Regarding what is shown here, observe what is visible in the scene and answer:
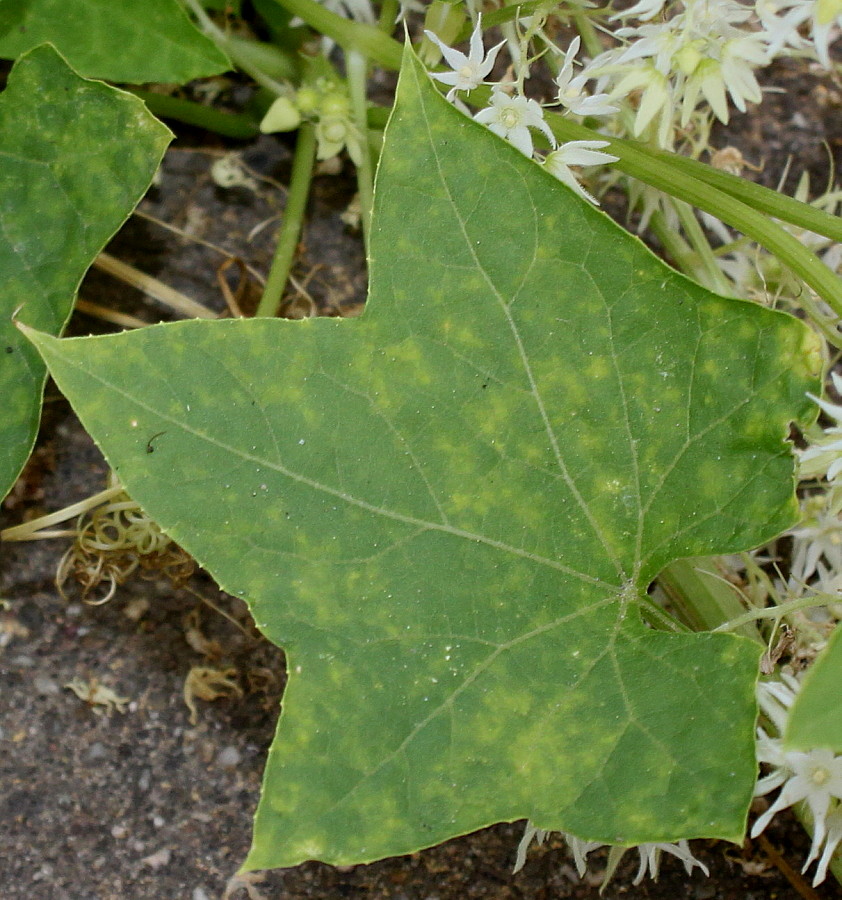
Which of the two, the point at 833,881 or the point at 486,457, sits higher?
the point at 486,457

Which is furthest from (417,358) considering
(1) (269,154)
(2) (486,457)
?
(1) (269,154)

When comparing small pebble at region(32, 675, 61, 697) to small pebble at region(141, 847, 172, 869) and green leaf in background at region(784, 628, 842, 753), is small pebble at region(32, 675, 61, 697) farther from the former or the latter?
green leaf in background at region(784, 628, 842, 753)

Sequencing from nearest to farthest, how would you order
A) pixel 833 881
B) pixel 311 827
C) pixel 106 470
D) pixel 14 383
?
pixel 311 827 < pixel 14 383 < pixel 833 881 < pixel 106 470

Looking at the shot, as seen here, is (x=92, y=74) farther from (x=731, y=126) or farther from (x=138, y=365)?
(x=731, y=126)

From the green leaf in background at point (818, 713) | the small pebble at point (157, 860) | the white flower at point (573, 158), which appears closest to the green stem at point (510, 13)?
the white flower at point (573, 158)

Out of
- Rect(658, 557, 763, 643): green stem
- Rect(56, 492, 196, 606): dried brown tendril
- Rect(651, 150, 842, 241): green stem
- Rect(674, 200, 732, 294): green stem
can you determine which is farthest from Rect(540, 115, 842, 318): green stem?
Rect(56, 492, 196, 606): dried brown tendril

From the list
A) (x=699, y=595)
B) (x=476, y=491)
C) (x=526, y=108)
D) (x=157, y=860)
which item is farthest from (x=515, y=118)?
(x=157, y=860)
